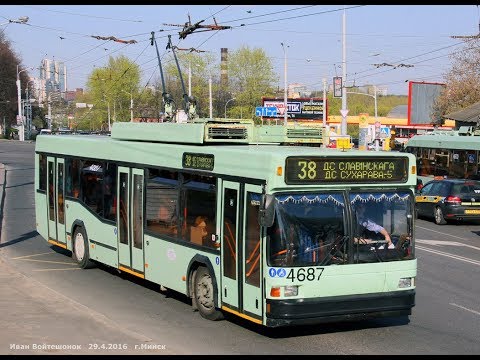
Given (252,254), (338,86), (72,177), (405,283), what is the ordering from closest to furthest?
(252,254), (405,283), (72,177), (338,86)

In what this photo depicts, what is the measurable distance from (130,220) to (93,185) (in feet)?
6.55

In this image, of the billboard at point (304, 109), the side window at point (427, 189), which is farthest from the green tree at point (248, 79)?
the side window at point (427, 189)

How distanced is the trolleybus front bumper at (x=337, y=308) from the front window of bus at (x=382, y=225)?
48 centimetres

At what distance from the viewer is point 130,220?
12914mm

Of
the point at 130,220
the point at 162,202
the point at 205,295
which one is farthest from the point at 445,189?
the point at 205,295

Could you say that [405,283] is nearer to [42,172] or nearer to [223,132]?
[223,132]

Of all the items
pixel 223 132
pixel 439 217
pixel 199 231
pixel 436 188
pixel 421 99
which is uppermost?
pixel 421 99

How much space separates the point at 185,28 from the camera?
21.4 meters

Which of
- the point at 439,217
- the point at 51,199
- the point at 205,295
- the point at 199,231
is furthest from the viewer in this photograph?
the point at 439,217

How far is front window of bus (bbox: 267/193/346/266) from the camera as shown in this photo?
29.9 ft

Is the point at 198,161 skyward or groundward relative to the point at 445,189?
skyward

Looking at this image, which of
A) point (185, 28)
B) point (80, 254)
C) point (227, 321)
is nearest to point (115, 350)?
point (227, 321)

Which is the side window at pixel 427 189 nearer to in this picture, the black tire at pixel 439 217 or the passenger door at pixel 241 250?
the black tire at pixel 439 217
